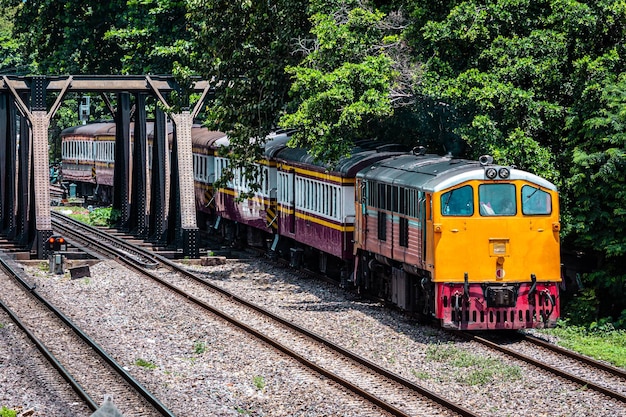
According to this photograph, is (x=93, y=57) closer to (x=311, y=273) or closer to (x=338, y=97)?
(x=311, y=273)

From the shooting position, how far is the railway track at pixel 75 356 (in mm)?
13883

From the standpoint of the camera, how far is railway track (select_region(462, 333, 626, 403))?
14.5 m

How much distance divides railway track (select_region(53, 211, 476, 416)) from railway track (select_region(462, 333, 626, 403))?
6.91 feet

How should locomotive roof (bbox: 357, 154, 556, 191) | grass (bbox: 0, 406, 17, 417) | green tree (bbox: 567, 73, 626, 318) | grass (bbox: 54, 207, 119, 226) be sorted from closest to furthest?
grass (bbox: 0, 406, 17, 417) < locomotive roof (bbox: 357, 154, 556, 191) < green tree (bbox: 567, 73, 626, 318) < grass (bbox: 54, 207, 119, 226)

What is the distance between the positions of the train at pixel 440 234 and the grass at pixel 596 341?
1.95 feet

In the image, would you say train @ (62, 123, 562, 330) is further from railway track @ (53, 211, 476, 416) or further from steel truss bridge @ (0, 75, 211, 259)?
steel truss bridge @ (0, 75, 211, 259)

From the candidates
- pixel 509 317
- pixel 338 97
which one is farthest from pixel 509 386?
pixel 338 97

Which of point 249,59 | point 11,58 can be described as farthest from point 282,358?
point 11,58

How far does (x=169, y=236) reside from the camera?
31859 millimetres

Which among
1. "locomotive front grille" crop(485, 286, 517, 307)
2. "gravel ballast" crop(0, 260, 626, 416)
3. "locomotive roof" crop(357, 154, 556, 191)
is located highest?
"locomotive roof" crop(357, 154, 556, 191)

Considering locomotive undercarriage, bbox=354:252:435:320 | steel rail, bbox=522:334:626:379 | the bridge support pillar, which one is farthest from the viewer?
the bridge support pillar

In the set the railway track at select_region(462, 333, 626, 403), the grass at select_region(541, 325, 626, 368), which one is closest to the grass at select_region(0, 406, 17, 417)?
the railway track at select_region(462, 333, 626, 403)

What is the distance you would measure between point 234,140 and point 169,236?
6774mm

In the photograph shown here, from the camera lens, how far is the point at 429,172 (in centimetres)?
1847
